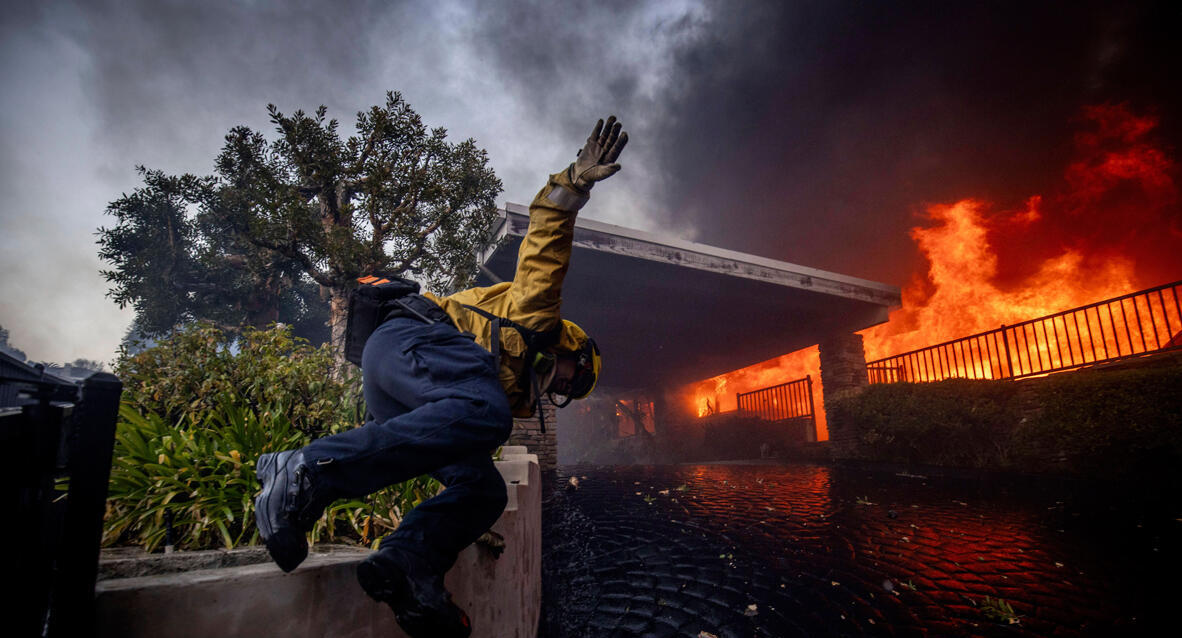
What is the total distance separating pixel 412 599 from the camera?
118cm

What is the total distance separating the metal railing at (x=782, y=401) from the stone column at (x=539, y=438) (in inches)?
309

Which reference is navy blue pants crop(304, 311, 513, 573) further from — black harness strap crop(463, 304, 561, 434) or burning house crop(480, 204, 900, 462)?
burning house crop(480, 204, 900, 462)

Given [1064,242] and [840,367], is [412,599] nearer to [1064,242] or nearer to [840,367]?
[840,367]

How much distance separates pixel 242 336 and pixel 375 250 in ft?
9.22

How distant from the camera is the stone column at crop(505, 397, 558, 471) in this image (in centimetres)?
682

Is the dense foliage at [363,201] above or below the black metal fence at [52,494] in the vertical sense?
above

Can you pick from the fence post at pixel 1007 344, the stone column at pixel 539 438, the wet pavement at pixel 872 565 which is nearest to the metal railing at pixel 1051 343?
the fence post at pixel 1007 344

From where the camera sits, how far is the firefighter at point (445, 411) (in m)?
1.18

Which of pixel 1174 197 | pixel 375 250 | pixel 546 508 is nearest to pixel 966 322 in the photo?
pixel 1174 197

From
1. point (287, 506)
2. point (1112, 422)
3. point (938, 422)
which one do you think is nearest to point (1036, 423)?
point (1112, 422)

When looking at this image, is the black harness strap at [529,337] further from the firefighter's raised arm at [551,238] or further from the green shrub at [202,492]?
the green shrub at [202,492]

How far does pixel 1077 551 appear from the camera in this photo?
3.11 meters

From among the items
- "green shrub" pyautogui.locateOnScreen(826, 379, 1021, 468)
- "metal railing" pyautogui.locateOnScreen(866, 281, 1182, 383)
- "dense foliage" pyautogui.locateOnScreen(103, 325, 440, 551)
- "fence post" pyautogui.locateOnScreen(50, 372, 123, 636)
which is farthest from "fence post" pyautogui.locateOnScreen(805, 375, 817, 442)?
"fence post" pyautogui.locateOnScreen(50, 372, 123, 636)

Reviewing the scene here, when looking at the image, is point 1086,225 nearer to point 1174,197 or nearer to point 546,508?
point 1174,197
